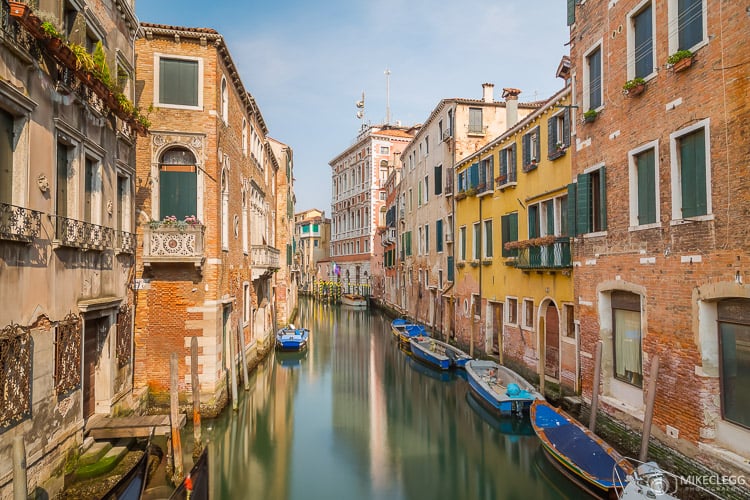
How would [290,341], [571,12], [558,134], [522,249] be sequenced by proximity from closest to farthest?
1. [571,12]
2. [558,134]
3. [522,249]
4. [290,341]

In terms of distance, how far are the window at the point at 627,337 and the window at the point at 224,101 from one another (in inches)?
346

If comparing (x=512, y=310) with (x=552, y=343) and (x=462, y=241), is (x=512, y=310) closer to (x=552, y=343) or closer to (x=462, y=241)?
(x=552, y=343)

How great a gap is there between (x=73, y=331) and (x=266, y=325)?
42.8 feet

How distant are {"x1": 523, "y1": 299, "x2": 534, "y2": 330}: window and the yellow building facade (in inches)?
1.0

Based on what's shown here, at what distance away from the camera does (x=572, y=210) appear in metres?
9.68

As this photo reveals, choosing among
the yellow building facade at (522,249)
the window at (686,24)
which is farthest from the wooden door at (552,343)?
the window at (686,24)

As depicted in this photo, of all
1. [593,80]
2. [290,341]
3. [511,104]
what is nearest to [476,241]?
[511,104]

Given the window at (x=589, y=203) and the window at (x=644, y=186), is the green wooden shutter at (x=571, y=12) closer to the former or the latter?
the window at (x=589, y=203)

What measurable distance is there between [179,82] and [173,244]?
3354mm

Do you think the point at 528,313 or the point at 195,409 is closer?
the point at 195,409

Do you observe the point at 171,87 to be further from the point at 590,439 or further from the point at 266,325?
the point at 266,325

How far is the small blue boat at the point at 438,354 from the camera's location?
15.8 m

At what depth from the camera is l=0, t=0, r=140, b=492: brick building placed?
205 inches

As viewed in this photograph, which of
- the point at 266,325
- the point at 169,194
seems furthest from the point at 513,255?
the point at 266,325
